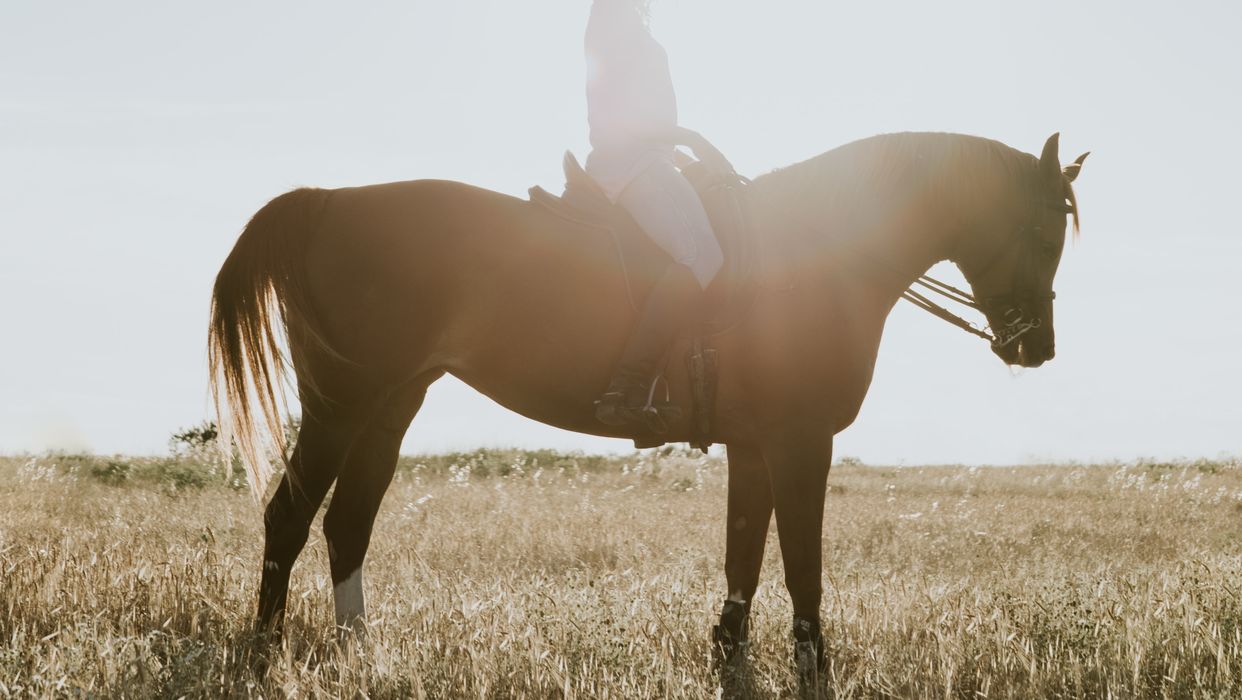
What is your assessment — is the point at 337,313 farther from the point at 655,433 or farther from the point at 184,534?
the point at 184,534

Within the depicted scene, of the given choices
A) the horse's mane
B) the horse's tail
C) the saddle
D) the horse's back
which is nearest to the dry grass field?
the horse's tail

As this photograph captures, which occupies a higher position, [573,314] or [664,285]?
[664,285]

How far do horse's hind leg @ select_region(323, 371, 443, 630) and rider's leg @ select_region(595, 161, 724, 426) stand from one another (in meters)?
1.28

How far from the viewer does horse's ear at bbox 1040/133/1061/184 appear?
530 cm

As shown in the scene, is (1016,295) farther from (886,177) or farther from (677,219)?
(677,219)

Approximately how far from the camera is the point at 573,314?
4.89 m

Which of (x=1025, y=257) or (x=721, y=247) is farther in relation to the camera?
(x=1025, y=257)

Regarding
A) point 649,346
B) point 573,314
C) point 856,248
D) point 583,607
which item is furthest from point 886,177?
point 583,607

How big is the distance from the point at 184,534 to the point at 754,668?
6111mm

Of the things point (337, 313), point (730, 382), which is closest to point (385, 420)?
point (337, 313)

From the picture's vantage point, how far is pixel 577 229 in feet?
16.3

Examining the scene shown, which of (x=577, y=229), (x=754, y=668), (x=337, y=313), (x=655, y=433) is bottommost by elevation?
(x=754, y=668)

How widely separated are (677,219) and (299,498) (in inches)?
97.0

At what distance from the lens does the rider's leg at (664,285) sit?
474 centimetres
